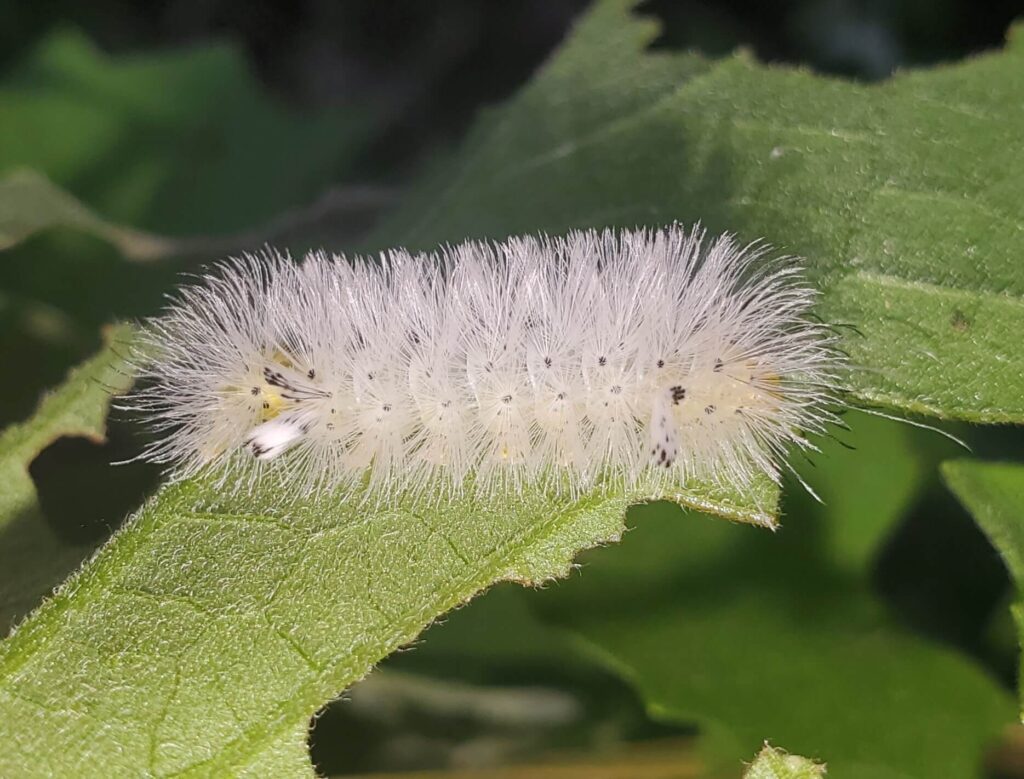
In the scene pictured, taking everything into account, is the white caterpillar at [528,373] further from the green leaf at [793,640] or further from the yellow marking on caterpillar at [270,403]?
the green leaf at [793,640]

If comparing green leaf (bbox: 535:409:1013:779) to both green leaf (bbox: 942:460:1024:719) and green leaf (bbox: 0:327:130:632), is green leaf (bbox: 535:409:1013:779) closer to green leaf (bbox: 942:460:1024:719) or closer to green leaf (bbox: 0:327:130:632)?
green leaf (bbox: 942:460:1024:719)

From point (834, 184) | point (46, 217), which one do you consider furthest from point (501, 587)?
point (46, 217)

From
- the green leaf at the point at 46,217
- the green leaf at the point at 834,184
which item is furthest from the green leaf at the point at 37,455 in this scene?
the green leaf at the point at 834,184

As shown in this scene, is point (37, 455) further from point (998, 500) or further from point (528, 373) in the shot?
point (998, 500)

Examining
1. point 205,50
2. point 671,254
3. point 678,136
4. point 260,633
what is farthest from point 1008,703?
point 205,50

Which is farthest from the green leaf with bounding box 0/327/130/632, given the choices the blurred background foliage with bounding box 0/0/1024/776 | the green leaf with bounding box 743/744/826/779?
the green leaf with bounding box 743/744/826/779

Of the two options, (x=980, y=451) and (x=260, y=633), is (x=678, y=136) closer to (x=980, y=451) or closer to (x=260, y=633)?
(x=980, y=451)
